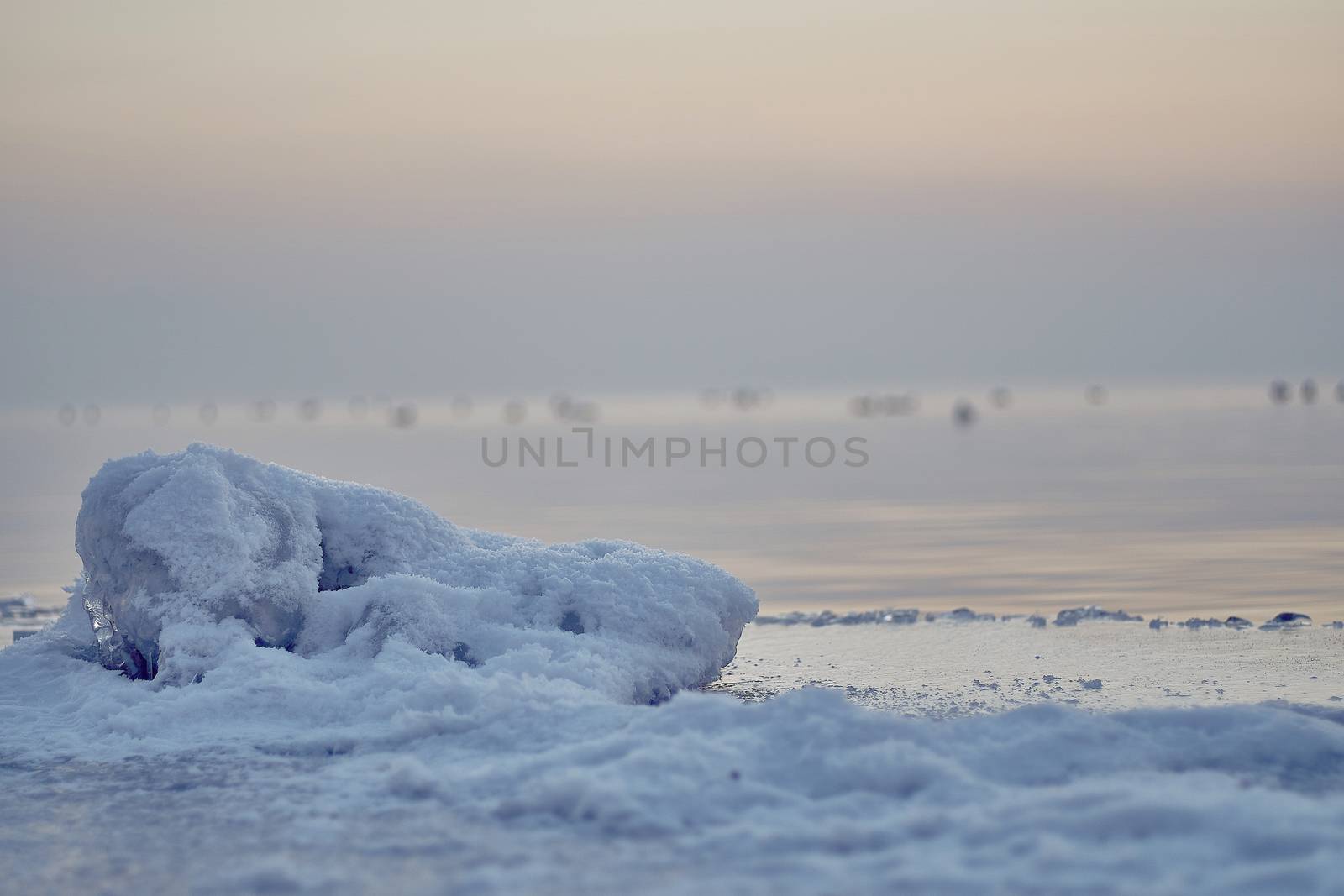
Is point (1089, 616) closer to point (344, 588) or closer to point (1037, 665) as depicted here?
point (1037, 665)

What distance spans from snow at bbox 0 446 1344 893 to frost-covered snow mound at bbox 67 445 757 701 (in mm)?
19

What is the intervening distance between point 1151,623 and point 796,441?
3420 cm

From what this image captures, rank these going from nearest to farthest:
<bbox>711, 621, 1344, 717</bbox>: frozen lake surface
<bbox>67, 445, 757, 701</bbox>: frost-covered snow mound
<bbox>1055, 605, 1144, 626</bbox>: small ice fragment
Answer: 1. <bbox>711, 621, 1344, 717</bbox>: frozen lake surface
2. <bbox>67, 445, 757, 701</bbox>: frost-covered snow mound
3. <bbox>1055, 605, 1144, 626</bbox>: small ice fragment

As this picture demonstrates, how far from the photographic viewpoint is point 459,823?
17.8 feet

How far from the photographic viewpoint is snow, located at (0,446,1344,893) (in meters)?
4.84

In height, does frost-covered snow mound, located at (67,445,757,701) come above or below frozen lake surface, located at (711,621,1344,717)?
above

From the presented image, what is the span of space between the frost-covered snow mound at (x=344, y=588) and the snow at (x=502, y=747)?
2 cm

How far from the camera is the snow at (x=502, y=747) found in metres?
4.84

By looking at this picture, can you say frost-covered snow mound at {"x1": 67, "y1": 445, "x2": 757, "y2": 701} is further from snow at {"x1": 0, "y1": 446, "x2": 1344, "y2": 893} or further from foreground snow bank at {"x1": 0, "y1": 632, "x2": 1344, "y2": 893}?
foreground snow bank at {"x1": 0, "y1": 632, "x2": 1344, "y2": 893}

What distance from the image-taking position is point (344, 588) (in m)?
8.79

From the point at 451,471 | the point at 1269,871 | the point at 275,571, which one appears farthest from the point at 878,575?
the point at 451,471

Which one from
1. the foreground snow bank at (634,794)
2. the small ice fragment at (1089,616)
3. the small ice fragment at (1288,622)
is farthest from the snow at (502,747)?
the small ice fragment at (1288,622)

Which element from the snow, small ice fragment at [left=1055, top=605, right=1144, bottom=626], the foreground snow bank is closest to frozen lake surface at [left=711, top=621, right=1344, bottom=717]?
small ice fragment at [left=1055, top=605, right=1144, bottom=626]

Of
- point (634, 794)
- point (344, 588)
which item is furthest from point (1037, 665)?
point (344, 588)
